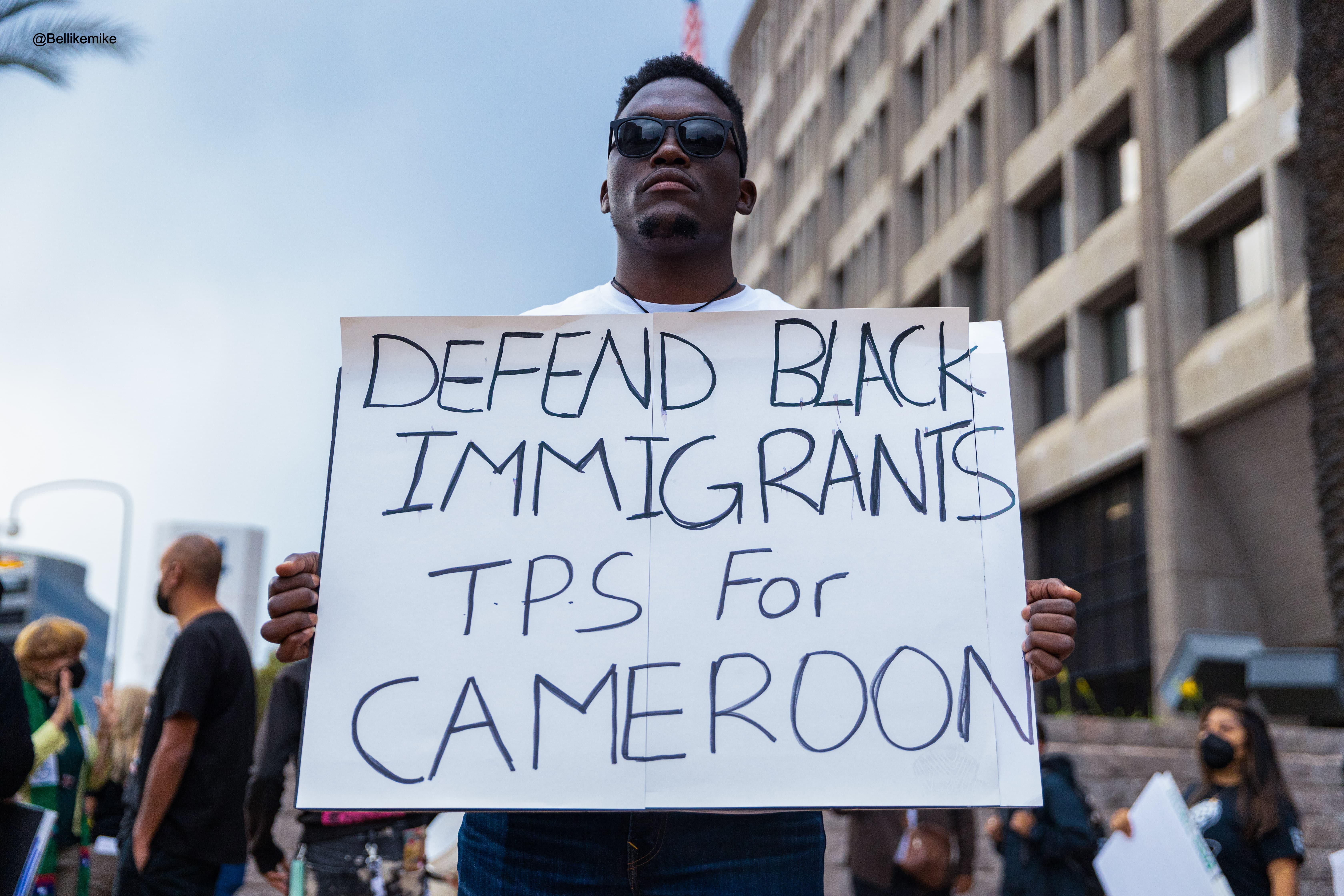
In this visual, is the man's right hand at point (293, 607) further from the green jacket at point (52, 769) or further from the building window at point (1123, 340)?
the building window at point (1123, 340)

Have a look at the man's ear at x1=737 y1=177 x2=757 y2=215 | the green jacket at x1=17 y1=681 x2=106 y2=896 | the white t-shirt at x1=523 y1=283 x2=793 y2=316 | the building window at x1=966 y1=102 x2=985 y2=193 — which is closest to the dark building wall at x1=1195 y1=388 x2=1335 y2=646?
the building window at x1=966 y1=102 x2=985 y2=193

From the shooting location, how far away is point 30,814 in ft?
12.7

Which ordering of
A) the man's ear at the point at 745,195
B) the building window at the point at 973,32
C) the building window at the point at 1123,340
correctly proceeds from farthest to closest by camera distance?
the building window at the point at 973,32, the building window at the point at 1123,340, the man's ear at the point at 745,195

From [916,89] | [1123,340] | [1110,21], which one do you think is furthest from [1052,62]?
[916,89]

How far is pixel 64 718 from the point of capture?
596 centimetres

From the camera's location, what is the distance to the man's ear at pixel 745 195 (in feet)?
8.80

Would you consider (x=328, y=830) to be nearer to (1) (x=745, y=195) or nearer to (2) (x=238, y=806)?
(2) (x=238, y=806)

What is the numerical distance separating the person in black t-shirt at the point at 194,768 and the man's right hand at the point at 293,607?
8.57ft

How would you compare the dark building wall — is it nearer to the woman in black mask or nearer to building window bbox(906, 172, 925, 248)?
building window bbox(906, 172, 925, 248)

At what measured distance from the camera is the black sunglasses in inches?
101

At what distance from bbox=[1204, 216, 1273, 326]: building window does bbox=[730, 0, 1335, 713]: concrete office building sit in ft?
0.15

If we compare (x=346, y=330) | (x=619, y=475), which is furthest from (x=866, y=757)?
(x=346, y=330)

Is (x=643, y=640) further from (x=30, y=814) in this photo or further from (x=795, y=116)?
(x=795, y=116)

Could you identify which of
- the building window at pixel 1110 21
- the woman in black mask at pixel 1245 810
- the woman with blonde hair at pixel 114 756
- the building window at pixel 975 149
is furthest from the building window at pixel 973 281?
the woman with blonde hair at pixel 114 756
